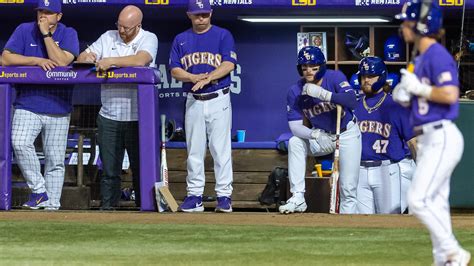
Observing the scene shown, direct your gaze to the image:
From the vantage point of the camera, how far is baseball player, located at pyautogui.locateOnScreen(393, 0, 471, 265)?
6.05 meters

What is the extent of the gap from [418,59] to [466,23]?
5.87m

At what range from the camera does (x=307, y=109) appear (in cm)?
988

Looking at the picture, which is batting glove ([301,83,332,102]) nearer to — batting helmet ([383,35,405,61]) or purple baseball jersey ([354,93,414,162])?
purple baseball jersey ([354,93,414,162])

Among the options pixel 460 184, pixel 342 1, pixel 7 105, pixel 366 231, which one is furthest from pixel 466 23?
pixel 7 105

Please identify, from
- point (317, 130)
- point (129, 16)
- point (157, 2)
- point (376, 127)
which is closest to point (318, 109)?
point (317, 130)

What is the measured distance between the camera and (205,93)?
977cm

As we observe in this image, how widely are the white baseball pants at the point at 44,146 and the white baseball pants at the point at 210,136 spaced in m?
1.17

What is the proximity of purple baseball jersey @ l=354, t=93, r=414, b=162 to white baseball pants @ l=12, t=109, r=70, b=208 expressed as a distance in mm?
2782

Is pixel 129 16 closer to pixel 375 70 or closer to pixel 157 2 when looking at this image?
pixel 157 2

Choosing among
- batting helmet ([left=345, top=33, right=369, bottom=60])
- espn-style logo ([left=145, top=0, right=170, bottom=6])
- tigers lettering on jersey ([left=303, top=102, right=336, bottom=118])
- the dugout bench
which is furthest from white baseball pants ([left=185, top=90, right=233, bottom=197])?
batting helmet ([left=345, top=33, right=369, bottom=60])

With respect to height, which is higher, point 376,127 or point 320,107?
point 320,107

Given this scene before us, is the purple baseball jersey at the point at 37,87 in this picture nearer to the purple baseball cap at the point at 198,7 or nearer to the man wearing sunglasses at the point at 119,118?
the man wearing sunglasses at the point at 119,118

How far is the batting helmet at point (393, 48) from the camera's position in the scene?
1232 centimetres

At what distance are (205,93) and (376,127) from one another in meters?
1.67
